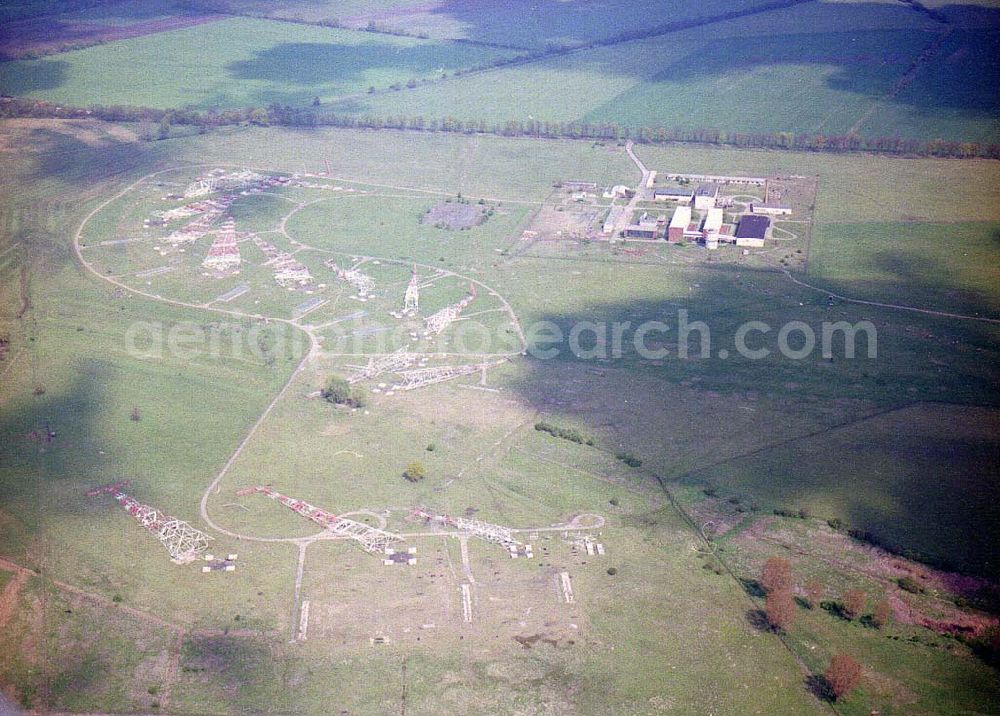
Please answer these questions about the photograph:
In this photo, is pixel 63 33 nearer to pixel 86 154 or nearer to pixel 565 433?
pixel 86 154

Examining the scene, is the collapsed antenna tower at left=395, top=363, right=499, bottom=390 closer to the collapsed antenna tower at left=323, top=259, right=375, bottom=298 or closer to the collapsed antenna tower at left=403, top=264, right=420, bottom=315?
the collapsed antenna tower at left=403, top=264, right=420, bottom=315

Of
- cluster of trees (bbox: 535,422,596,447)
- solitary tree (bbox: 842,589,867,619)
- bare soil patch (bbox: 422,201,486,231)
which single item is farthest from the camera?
bare soil patch (bbox: 422,201,486,231)

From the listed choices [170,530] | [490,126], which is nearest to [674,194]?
[490,126]

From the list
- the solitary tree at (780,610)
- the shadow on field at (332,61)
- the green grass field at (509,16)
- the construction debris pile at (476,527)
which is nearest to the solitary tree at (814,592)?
Result: the solitary tree at (780,610)

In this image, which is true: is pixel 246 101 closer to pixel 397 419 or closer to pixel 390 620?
pixel 397 419

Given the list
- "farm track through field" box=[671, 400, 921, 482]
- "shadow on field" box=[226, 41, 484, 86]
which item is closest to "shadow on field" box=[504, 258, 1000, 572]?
"farm track through field" box=[671, 400, 921, 482]
